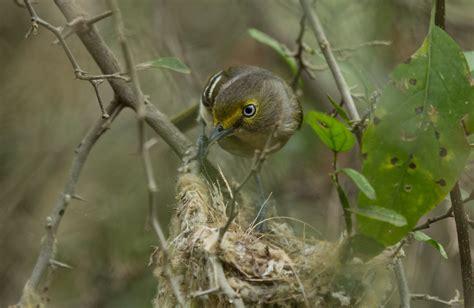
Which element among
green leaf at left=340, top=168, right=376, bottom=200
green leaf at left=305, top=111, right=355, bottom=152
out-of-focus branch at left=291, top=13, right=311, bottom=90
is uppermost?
green leaf at left=305, top=111, right=355, bottom=152

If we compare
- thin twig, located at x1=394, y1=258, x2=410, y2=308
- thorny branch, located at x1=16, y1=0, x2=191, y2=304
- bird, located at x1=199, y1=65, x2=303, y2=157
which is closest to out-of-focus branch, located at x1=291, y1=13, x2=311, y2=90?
bird, located at x1=199, y1=65, x2=303, y2=157

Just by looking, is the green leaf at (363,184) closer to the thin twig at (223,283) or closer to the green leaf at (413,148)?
the green leaf at (413,148)

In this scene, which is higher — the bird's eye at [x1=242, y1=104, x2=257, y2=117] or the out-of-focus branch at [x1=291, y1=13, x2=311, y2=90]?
the out-of-focus branch at [x1=291, y1=13, x2=311, y2=90]

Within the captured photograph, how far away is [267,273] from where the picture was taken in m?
3.25

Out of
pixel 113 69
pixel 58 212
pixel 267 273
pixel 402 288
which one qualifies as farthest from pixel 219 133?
pixel 402 288

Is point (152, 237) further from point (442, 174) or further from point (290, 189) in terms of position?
point (442, 174)

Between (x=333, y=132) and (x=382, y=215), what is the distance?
410mm

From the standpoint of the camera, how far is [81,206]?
5.68 metres

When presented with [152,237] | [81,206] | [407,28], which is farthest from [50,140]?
[407,28]

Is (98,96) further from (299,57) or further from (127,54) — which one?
(299,57)

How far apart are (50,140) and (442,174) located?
4.01 meters

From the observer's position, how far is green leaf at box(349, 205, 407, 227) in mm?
2602

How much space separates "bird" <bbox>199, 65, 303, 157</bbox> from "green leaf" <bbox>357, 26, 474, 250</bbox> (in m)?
1.91

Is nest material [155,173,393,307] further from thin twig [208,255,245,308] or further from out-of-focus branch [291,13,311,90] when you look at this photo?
out-of-focus branch [291,13,311,90]
